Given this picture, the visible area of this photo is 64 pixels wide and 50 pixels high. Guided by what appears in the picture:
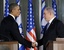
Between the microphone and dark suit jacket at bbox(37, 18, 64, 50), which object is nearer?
the microphone

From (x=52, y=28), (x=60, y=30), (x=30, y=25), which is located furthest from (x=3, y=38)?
(x=30, y=25)

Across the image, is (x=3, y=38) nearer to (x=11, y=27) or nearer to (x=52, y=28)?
(x=11, y=27)

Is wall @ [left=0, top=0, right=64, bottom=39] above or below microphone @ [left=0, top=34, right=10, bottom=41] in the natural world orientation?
above

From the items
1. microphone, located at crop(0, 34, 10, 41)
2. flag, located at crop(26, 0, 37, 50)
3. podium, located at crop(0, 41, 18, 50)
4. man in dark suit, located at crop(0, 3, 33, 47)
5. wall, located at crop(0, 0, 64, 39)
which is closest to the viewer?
podium, located at crop(0, 41, 18, 50)

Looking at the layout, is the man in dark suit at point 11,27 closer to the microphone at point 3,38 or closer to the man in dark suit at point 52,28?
the microphone at point 3,38

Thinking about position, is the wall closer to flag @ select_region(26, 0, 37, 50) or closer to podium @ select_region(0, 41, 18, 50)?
flag @ select_region(26, 0, 37, 50)

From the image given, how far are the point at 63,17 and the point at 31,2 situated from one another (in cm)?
100

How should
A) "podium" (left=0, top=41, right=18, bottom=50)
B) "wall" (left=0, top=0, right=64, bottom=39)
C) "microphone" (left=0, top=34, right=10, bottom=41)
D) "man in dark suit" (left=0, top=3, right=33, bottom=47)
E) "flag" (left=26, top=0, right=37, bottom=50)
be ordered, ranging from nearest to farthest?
"podium" (left=0, top=41, right=18, bottom=50)
"microphone" (left=0, top=34, right=10, bottom=41)
"man in dark suit" (left=0, top=3, right=33, bottom=47)
"flag" (left=26, top=0, right=37, bottom=50)
"wall" (left=0, top=0, right=64, bottom=39)

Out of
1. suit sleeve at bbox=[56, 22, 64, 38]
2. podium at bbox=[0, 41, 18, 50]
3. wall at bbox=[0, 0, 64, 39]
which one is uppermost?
wall at bbox=[0, 0, 64, 39]

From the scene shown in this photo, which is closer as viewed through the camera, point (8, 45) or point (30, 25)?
point (8, 45)

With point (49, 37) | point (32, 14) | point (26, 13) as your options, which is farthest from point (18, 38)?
point (26, 13)

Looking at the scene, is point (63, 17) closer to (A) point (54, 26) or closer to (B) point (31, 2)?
(B) point (31, 2)

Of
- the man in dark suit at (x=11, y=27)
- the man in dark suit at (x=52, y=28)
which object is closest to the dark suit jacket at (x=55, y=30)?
the man in dark suit at (x=52, y=28)

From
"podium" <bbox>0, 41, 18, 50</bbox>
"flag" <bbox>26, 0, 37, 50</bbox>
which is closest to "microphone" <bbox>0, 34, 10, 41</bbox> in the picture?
"podium" <bbox>0, 41, 18, 50</bbox>
